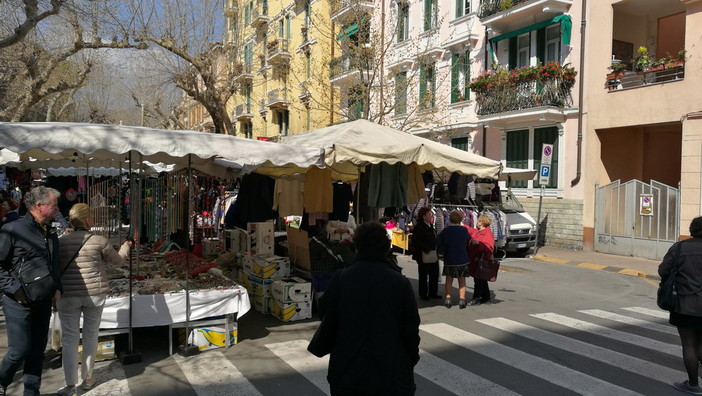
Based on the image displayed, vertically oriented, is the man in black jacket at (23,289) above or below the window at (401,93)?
below

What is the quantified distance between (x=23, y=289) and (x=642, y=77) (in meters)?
17.4

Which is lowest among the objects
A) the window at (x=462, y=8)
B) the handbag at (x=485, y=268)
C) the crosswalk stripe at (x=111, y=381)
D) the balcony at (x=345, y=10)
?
the crosswalk stripe at (x=111, y=381)

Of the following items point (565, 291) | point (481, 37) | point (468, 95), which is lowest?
point (565, 291)

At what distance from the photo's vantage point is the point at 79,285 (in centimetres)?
499

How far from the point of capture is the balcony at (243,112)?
4222 centimetres

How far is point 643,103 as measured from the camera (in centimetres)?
1606

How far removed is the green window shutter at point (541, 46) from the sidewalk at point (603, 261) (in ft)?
23.3

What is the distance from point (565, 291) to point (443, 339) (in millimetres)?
5217

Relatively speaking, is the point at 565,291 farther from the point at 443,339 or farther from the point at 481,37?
the point at 481,37

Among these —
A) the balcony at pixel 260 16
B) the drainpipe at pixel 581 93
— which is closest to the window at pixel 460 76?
the drainpipe at pixel 581 93

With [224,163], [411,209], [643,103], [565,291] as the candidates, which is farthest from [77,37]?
[643,103]

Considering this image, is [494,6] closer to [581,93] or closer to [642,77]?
[581,93]

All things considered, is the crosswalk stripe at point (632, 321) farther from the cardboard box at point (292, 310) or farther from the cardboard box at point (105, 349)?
the cardboard box at point (105, 349)

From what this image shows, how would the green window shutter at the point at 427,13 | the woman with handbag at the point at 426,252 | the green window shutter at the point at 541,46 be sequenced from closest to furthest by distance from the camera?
1. the woman with handbag at the point at 426,252
2. the green window shutter at the point at 541,46
3. the green window shutter at the point at 427,13
